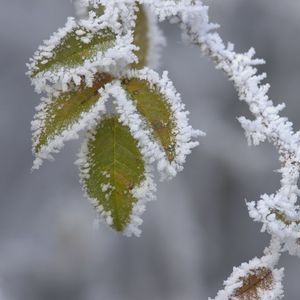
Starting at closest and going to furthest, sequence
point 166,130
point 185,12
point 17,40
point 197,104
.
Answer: point 166,130, point 185,12, point 17,40, point 197,104

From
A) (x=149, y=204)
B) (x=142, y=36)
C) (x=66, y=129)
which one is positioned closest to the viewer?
(x=66, y=129)

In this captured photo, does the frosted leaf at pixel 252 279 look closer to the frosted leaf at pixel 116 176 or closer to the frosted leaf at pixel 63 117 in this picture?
the frosted leaf at pixel 116 176

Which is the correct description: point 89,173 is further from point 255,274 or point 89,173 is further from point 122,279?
point 122,279

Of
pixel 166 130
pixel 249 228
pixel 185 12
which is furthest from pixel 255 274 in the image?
pixel 249 228

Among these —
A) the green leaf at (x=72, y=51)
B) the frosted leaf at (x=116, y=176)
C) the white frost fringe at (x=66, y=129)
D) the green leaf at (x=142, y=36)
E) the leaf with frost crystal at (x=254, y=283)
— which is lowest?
the leaf with frost crystal at (x=254, y=283)

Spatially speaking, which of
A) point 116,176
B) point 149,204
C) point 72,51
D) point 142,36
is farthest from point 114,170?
point 149,204

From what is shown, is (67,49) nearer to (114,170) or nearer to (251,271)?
(114,170)

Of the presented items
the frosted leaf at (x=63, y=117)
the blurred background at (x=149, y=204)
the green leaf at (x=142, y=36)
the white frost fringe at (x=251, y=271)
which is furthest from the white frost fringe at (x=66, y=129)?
the blurred background at (x=149, y=204)
